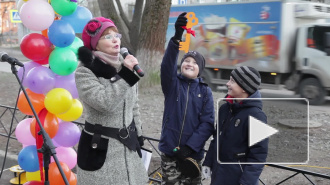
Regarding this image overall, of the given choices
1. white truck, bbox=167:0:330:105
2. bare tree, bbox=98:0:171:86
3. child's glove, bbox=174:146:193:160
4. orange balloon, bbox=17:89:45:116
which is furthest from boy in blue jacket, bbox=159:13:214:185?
white truck, bbox=167:0:330:105

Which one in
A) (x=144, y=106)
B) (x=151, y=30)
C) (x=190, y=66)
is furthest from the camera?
(x=151, y=30)

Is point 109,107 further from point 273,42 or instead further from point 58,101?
point 273,42

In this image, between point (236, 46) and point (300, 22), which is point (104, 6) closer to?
point (236, 46)

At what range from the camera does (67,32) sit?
3.37 meters

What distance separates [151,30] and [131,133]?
25.0ft

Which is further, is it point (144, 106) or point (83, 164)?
point (144, 106)

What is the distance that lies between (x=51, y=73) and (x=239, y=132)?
6.11ft

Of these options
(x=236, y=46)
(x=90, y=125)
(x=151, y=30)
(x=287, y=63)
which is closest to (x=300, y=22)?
(x=287, y=63)

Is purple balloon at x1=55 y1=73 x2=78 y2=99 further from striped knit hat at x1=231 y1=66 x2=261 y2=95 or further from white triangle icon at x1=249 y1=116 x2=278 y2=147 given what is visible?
white triangle icon at x1=249 y1=116 x2=278 y2=147

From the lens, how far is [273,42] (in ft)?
38.2

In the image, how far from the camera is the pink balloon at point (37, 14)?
3.32 metres

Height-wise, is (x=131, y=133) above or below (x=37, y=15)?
below

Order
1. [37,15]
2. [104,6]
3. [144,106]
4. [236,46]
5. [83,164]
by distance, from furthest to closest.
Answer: [236,46], [104,6], [144,106], [37,15], [83,164]

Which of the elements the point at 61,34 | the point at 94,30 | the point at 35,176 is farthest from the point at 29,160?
the point at 94,30
